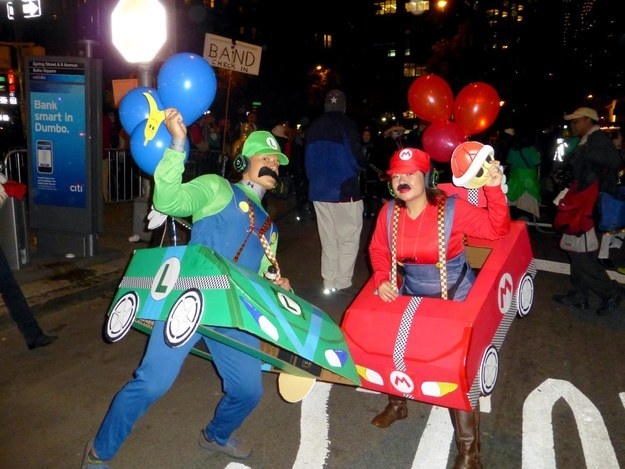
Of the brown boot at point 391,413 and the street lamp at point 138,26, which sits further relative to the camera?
the street lamp at point 138,26

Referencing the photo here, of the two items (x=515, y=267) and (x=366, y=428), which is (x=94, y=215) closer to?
(x=366, y=428)

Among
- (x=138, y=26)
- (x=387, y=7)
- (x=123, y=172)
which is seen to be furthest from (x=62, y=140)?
(x=387, y=7)

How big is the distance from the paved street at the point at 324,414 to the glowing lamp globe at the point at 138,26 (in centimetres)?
314

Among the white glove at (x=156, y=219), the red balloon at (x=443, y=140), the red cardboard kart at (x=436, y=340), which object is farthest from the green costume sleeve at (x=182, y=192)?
the red balloon at (x=443, y=140)

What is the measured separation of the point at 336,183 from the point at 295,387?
3.33 metres

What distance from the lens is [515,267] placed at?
332cm

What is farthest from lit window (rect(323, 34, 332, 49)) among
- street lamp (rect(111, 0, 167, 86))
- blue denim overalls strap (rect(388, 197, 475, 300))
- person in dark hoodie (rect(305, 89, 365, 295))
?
blue denim overalls strap (rect(388, 197, 475, 300))

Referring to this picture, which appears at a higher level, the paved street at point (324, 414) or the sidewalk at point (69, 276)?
the paved street at point (324, 414)

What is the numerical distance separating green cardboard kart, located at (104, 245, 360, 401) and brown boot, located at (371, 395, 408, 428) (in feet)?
2.86

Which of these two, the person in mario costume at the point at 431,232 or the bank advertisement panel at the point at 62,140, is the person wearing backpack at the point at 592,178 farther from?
the bank advertisement panel at the point at 62,140

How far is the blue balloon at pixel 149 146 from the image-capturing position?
2.81 metres

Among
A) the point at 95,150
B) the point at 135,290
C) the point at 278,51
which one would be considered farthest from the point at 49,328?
the point at 278,51

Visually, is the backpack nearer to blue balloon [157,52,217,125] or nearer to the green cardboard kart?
the green cardboard kart

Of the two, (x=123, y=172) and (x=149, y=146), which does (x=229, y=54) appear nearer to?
(x=123, y=172)
